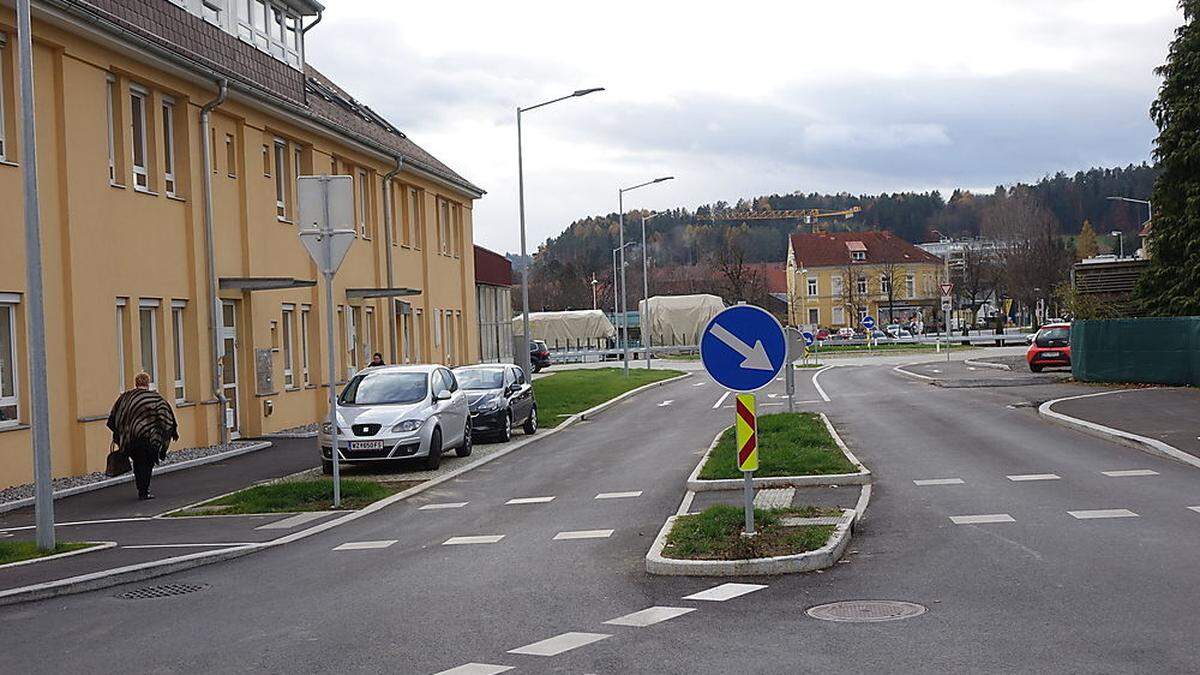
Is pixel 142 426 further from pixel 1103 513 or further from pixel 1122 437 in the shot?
pixel 1122 437

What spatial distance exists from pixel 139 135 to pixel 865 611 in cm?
1868

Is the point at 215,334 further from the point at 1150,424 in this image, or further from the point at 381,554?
the point at 1150,424

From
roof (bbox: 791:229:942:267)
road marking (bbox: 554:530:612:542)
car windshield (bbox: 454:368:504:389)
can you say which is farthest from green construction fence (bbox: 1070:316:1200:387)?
roof (bbox: 791:229:942:267)

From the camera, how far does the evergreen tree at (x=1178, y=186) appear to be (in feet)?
122

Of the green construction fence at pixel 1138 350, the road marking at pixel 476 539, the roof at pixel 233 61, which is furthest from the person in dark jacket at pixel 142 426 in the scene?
the green construction fence at pixel 1138 350

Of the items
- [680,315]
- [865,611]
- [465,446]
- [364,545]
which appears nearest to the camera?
[865,611]

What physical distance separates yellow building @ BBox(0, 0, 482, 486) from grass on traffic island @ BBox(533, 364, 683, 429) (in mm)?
5106

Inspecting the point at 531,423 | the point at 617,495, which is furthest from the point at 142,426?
the point at 531,423

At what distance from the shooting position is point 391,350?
126 feet

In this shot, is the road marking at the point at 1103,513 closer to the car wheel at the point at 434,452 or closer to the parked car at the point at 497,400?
the car wheel at the point at 434,452

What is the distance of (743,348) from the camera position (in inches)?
430

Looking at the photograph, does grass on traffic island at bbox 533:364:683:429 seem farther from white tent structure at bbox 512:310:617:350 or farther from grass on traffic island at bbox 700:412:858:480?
white tent structure at bbox 512:310:617:350

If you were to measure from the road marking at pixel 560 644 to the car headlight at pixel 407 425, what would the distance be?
1222cm

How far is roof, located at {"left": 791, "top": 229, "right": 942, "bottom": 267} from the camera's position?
12631cm
